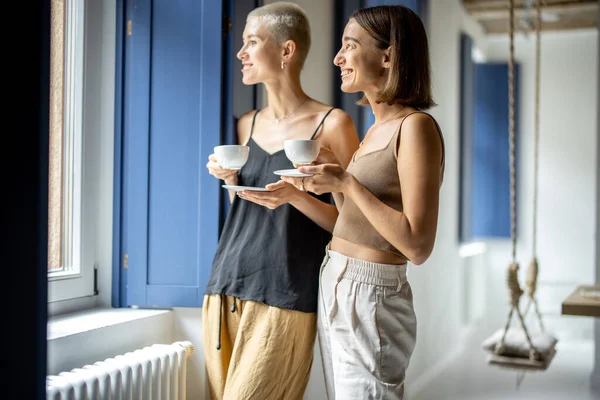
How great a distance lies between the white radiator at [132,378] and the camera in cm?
191

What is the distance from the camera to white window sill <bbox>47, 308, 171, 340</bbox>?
7.04 ft

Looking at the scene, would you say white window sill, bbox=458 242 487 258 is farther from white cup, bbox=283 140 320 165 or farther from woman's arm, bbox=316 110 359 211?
white cup, bbox=283 140 320 165

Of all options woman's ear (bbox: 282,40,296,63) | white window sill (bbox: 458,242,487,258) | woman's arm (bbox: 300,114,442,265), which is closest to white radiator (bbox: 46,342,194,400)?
woman's arm (bbox: 300,114,442,265)

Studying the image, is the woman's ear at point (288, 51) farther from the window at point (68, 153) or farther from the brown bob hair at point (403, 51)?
the window at point (68, 153)

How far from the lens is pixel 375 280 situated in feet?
5.38

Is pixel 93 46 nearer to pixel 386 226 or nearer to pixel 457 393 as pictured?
pixel 386 226

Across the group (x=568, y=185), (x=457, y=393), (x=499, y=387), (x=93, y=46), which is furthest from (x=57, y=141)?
(x=568, y=185)

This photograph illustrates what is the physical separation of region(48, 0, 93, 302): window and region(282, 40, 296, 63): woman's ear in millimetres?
920

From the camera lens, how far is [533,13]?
6.18 meters

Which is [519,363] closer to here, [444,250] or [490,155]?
[444,250]

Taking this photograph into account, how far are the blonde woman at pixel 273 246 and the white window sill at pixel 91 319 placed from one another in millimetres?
428

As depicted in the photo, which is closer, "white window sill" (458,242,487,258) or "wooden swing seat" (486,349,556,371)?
"wooden swing seat" (486,349,556,371)

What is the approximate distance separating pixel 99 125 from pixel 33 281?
1369 millimetres

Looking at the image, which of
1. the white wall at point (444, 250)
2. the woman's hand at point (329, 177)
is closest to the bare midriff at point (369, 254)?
the woman's hand at point (329, 177)
